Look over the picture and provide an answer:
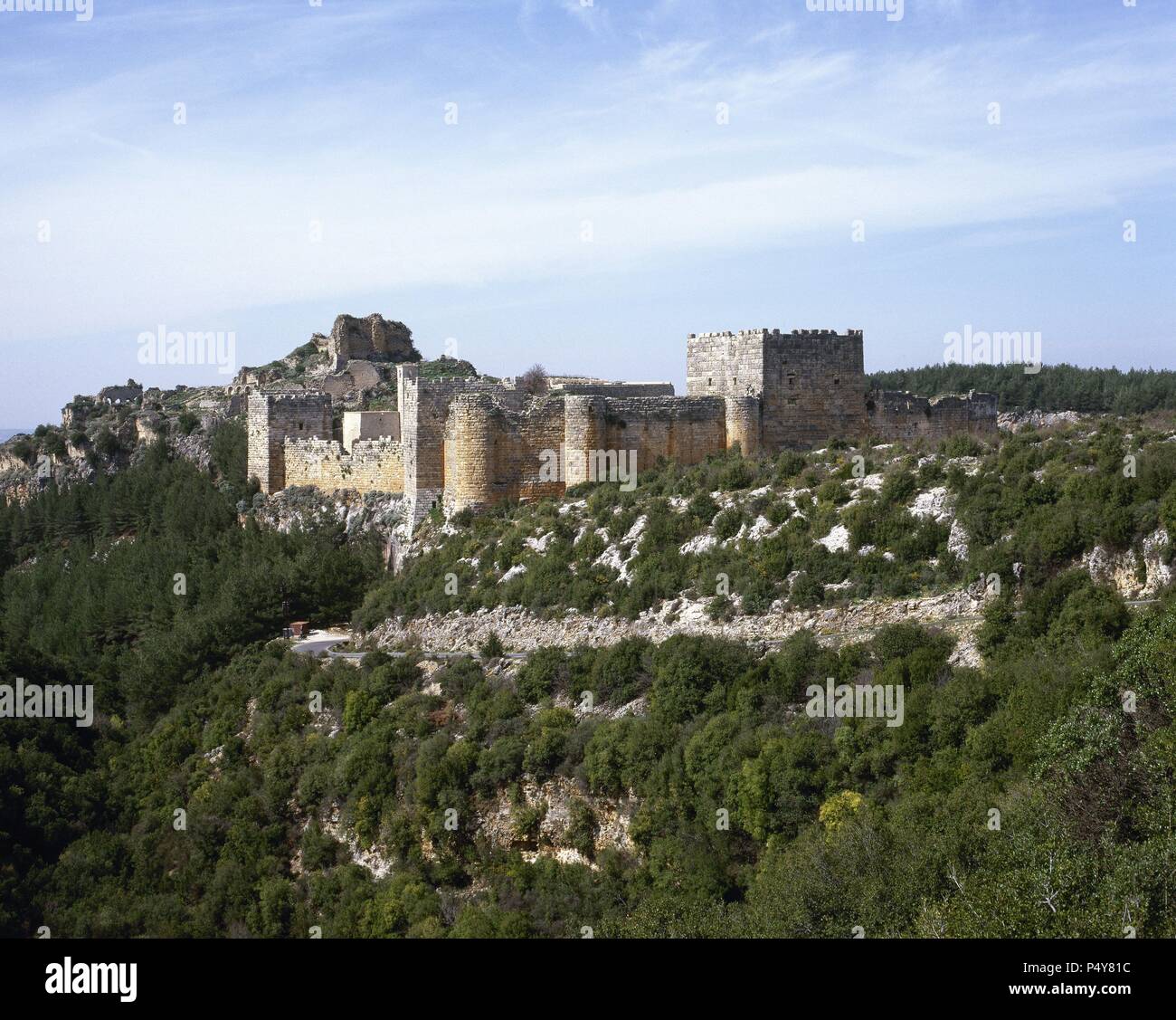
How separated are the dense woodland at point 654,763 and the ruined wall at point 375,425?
3.41 metres

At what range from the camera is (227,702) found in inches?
1172

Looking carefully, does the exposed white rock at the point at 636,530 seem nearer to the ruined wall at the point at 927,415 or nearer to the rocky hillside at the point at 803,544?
the rocky hillside at the point at 803,544

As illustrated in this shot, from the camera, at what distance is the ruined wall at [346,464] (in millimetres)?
A: 35188

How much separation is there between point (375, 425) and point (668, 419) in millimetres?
8267

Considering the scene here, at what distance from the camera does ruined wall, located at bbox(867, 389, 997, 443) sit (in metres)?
32.1

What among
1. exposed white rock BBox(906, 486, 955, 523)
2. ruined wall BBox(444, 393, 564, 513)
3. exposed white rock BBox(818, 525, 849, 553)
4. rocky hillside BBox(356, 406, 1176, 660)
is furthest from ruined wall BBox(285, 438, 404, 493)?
exposed white rock BBox(906, 486, 955, 523)

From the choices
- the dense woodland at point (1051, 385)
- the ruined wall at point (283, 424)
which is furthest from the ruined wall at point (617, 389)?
the dense woodland at point (1051, 385)

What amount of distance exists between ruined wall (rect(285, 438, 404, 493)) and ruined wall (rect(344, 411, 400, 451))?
17.0 inches

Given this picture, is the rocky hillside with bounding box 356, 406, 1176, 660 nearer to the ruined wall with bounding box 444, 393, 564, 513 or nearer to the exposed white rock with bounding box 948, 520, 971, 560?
the exposed white rock with bounding box 948, 520, 971, 560

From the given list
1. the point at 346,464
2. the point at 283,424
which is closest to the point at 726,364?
the point at 346,464

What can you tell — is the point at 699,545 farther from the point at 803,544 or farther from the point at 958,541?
the point at 958,541
